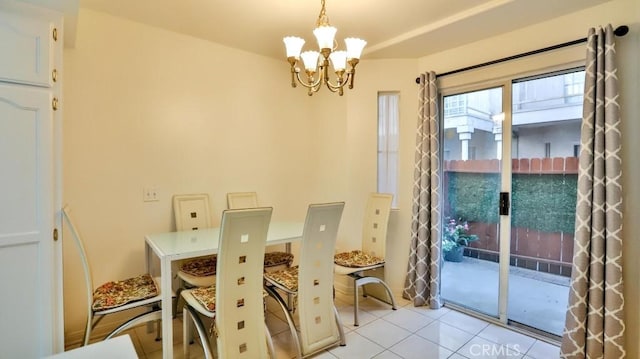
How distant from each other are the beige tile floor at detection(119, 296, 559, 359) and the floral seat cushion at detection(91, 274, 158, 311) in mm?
492

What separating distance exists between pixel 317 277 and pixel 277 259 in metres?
0.76

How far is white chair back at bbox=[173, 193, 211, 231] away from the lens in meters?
2.65

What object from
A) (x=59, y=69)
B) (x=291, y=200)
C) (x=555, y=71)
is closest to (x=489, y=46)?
(x=555, y=71)

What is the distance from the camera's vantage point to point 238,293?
1.79 meters

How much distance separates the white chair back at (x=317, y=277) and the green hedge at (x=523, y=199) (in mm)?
1388

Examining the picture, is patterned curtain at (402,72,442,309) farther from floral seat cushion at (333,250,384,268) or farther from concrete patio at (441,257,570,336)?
floral seat cushion at (333,250,384,268)

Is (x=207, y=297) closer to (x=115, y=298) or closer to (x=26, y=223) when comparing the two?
(x=115, y=298)

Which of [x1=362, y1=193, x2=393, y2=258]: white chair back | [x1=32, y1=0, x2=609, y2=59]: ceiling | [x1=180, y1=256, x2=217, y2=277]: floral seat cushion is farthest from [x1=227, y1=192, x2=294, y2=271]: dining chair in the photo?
[x1=32, y1=0, x2=609, y2=59]: ceiling

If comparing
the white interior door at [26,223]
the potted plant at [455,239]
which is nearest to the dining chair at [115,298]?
the white interior door at [26,223]

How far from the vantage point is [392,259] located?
3148 mm

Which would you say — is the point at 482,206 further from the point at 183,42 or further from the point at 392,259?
the point at 183,42

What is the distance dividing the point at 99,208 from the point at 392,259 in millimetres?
2594

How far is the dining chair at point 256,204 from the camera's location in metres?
2.74

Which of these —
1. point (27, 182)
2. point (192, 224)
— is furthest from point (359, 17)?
point (27, 182)
